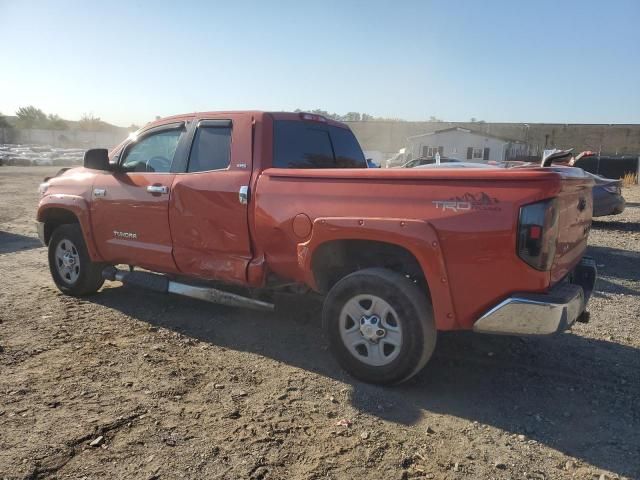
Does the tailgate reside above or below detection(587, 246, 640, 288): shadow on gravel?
above

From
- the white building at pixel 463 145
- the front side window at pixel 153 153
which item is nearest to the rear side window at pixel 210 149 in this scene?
the front side window at pixel 153 153

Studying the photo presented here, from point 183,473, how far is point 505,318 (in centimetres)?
206

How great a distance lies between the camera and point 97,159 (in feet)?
17.1

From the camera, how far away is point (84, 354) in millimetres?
4316

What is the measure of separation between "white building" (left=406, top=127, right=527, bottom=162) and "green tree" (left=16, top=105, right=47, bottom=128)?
58560mm

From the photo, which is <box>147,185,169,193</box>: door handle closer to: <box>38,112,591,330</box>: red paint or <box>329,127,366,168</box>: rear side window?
<box>38,112,591,330</box>: red paint

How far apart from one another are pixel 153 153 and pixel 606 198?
33.7 ft

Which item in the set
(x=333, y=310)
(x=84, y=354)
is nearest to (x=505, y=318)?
(x=333, y=310)

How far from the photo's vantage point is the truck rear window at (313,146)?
458 centimetres

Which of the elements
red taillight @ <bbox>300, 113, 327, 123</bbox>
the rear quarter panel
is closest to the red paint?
the rear quarter panel

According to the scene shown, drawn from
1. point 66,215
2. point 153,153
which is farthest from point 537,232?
point 66,215

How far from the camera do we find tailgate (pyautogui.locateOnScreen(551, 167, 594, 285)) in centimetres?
329

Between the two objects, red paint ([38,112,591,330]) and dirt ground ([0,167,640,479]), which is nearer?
dirt ground ([0,167,640,479])

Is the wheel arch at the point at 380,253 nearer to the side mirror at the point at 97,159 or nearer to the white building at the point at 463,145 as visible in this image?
the side mirror at the point at 97,159
